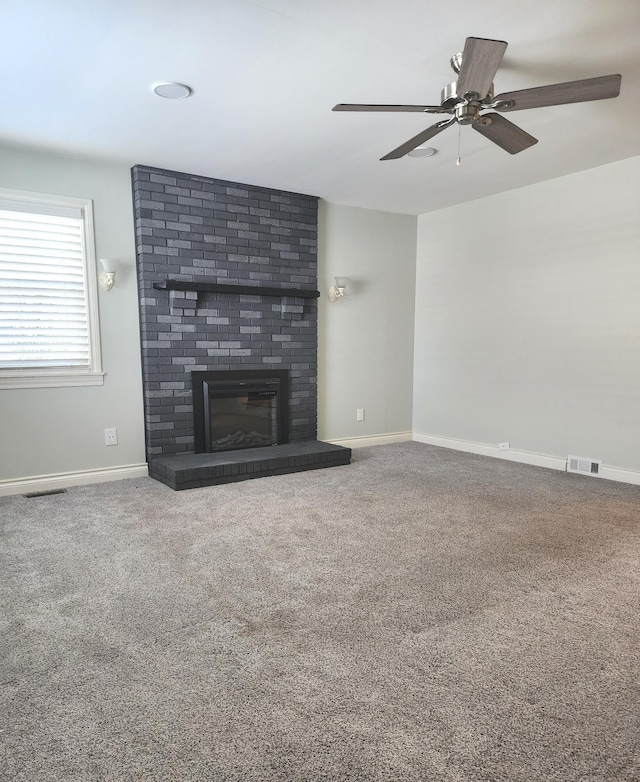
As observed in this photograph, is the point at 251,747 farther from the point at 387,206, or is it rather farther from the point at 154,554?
the point at 387,206

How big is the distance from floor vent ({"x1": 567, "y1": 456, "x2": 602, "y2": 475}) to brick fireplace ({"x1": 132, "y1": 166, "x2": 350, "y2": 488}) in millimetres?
1947

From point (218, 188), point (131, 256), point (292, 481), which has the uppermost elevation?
point (218, 188)

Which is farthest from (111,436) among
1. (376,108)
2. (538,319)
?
(538,319)

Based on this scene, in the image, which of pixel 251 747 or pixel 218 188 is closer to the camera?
pixel 251 747

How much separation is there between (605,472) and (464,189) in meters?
2.74

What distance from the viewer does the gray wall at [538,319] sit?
13.0ft

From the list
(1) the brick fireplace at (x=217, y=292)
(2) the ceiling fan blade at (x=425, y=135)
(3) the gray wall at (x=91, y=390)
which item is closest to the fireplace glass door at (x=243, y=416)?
(1) the brick fireplace at (x=217, y=292)

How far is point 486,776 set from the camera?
1242 mm

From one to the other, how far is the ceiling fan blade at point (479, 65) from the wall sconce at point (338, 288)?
9.17 ft

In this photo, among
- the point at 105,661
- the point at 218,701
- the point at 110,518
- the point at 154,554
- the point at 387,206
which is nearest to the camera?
the point at 218,701

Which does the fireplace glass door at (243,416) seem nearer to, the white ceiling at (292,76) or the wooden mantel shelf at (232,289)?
the wooden mantel shelf at (232,289)

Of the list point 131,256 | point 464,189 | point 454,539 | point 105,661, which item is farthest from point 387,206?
point 105,661

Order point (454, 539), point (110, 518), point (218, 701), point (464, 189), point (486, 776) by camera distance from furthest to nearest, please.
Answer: point (464, 189), point (110, 518), point (454, 539), point (218, 701), point (486, 776)

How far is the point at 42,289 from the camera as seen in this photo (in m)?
3.75
